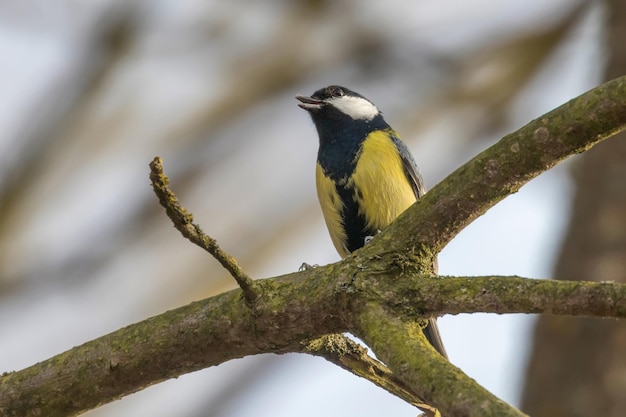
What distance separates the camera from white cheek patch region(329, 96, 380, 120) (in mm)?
4605

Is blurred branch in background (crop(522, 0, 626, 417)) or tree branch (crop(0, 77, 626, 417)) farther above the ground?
blurred branch in background (crop(522, 0, 626, 417))

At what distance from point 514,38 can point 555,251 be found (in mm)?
1563

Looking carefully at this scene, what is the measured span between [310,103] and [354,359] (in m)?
2.44

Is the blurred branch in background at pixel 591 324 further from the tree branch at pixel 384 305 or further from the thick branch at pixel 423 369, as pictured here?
the thick branch at pixel 423 369

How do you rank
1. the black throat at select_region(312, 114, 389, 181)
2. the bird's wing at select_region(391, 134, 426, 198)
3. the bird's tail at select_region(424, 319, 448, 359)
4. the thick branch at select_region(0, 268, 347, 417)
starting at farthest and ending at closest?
the bird's wing at select_region(391, 134, 426, 198)
the black throat at select_region(312, 114, 389, 181)
the bird's tail at select_region(424, 319, 448, 359)
the thick branch at select_region(0, 268, 347, 417)

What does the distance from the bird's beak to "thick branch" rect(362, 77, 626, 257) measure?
2420 millimetres

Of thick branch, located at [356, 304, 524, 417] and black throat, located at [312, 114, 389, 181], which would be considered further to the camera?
black throat, located at [312, 114, 389, 181]

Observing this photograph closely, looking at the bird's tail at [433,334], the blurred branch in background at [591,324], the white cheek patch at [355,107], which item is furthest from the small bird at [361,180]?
the blurred branch in background at [591,324]

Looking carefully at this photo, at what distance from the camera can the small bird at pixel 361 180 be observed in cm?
401

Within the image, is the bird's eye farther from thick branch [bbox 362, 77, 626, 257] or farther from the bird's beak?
thick branch [bbox 362, 77, 626, 257]

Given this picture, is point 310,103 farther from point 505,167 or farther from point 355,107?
point 505,167

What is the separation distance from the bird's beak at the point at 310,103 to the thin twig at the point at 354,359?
229 centimetres

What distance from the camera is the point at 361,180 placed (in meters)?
4.01

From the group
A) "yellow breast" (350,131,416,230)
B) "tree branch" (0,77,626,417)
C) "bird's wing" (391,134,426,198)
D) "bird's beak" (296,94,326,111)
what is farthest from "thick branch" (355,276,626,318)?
"bird's beak" (296,94,326,111)
